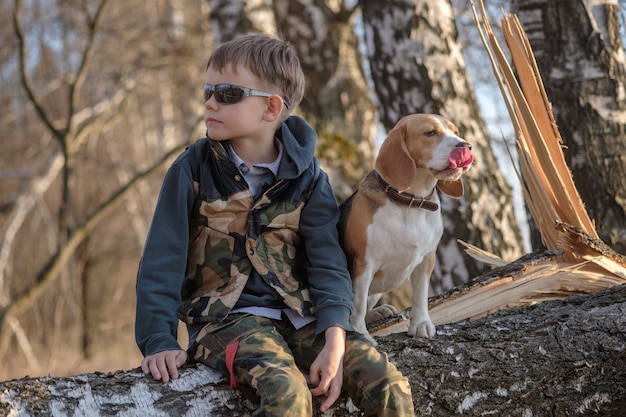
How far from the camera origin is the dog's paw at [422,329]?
292cm

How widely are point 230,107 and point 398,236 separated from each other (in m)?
0.77

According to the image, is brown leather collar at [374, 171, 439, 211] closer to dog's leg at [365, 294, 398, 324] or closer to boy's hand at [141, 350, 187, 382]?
dog's leg at [365, 294, 398, 324]

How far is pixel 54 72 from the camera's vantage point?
46.2 feet

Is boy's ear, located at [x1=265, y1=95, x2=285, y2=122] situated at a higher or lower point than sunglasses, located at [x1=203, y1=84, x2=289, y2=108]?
lower

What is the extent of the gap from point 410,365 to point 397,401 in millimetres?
292

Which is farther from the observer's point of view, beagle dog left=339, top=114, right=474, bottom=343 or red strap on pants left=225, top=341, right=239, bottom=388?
beagle dog left=339, top=114, right=474, bottom=343

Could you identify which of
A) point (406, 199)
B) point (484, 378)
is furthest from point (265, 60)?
point (484, 378)

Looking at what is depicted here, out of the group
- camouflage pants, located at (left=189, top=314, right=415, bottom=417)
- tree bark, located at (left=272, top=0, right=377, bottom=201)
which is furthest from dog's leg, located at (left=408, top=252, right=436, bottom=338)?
tree bark, located at (left=272, top=0, right=377, bottom=201)

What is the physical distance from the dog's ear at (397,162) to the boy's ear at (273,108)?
41 centimetres

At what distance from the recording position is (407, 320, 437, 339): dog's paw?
2.92 metres

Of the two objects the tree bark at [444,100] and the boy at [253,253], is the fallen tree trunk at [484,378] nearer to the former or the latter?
the boy at [253,253]

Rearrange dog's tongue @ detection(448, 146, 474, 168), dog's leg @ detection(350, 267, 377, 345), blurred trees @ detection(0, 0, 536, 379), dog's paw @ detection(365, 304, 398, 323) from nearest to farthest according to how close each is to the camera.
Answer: dog's tongue @ detection(448, 146, 474, 168) < dog's leg @ detection(350, 267, 377, 345) < dog's paw @ detection(365, 304, 398, 323) < blurred trees @ detection(0, 0, 536, 379)

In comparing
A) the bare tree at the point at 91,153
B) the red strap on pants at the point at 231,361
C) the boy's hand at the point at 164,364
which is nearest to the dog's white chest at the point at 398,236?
the red strap on pants at the point at 231,361

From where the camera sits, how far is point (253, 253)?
108 inches
